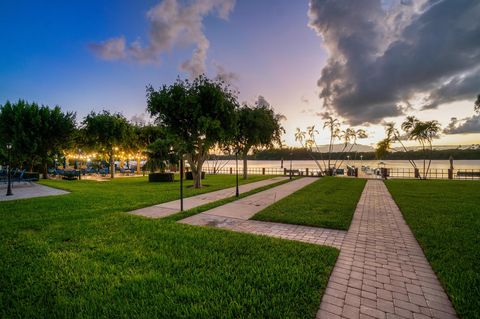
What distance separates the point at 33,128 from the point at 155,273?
26628 mm

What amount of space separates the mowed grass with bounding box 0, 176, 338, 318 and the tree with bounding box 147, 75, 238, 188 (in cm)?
927

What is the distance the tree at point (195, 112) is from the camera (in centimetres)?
1397

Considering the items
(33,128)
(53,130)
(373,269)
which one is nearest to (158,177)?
(53,130)

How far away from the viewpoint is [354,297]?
9.20ft

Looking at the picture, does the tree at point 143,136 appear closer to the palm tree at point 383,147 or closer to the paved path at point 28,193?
the paved path at point 28,193

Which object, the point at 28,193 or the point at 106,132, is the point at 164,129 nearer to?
the point at 28,193

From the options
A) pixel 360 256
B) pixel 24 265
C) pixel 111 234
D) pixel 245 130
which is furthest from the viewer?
pixel 245 130

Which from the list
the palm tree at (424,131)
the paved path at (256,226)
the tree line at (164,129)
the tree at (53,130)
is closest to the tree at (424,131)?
the palm tree at (424,131)

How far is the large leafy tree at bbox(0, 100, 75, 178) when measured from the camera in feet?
66.7

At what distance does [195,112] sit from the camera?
1378 centimetres

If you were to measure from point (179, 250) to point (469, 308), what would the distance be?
14.5ft

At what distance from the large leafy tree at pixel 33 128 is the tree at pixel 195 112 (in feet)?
49.2

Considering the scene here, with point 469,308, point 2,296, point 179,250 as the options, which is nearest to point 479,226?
point 469,308

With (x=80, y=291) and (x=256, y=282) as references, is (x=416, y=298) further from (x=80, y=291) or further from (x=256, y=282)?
(x=80, y=291)
